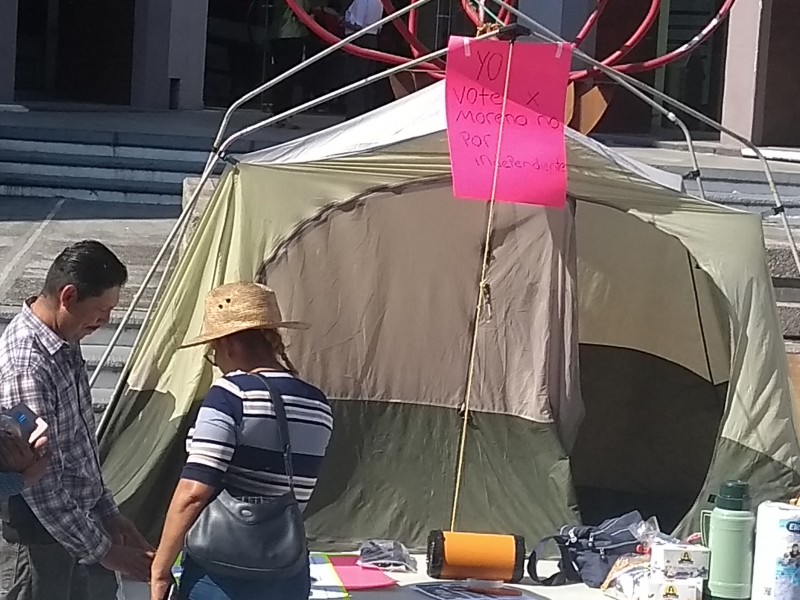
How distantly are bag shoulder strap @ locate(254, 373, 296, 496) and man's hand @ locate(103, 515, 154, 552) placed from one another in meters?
0.53

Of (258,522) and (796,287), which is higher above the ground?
(796,287)

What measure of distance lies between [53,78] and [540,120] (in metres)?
11.5

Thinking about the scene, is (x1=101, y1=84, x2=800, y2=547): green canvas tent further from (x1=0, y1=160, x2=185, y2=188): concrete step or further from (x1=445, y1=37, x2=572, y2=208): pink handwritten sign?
(x1=0, y1=160, x2=185, y2=188): concrete step

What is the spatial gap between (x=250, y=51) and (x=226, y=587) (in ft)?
43.8

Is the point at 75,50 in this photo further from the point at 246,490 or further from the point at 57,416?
the point at 246,490

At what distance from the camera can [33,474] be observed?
3031mm

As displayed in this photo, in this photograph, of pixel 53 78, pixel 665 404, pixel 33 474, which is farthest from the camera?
pixel 53 78

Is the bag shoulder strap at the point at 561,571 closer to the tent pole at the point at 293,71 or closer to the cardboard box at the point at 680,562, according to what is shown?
the cardboard box at the point at 680,562

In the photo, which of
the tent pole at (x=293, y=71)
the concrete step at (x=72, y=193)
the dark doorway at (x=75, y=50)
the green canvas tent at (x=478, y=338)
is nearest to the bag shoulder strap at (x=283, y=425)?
the green canvas tent at (x=478, y=338)

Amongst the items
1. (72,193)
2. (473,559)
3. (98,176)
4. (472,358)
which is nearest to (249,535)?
(473,559)

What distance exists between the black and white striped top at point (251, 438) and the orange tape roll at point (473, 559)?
1714 mm

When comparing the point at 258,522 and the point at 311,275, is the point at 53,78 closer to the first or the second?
the point at 311,275

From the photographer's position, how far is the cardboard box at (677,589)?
4.61 meters

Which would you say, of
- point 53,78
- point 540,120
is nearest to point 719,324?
point 540,120
